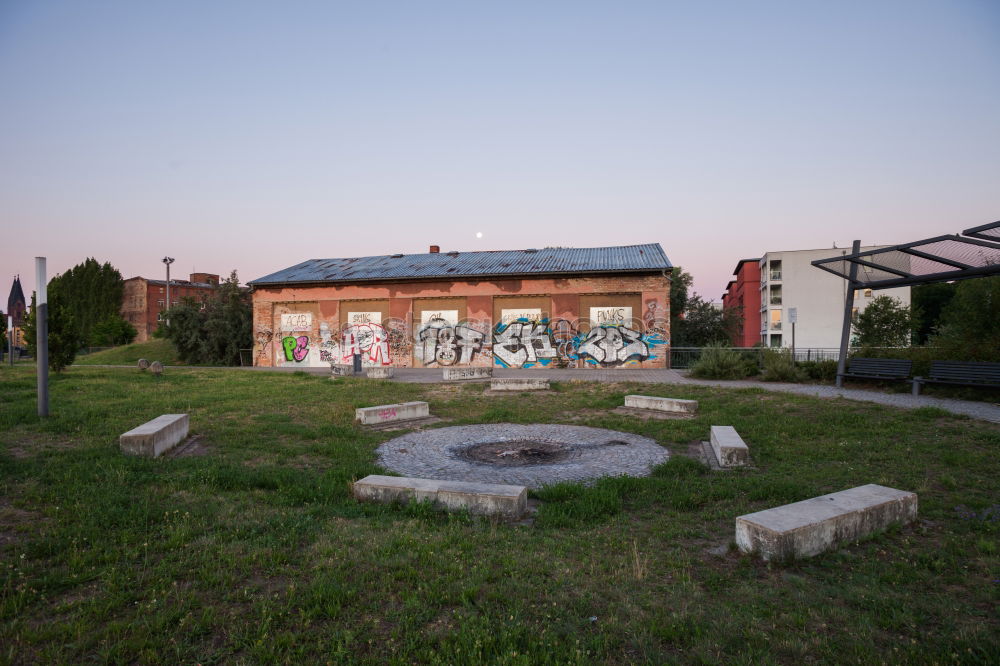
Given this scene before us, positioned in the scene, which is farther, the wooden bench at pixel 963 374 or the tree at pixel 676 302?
the tree at pixel 676 302

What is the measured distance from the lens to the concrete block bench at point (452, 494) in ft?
15.6

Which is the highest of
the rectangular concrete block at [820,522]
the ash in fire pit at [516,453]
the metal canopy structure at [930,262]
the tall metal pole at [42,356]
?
the metal canopy structure at [930,262]

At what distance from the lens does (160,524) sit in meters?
4.23

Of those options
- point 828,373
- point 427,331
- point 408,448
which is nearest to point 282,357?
point 427,331

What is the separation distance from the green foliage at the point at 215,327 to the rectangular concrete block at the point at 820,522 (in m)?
31.5

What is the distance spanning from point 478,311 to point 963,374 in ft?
61.3

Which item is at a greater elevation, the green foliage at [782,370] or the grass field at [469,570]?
the green foliage at [782,370]

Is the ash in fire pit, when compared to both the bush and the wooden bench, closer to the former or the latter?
the wooden bench

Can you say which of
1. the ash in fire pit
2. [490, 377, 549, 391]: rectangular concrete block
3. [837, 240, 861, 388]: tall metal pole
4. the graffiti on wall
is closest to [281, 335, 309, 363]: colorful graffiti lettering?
the graffiti on wall

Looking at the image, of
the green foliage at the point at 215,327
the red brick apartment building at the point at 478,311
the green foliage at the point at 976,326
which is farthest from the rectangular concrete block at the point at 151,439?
the green foliage at the point at 215,327

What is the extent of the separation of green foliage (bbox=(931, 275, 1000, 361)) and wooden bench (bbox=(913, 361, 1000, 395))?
0.73m

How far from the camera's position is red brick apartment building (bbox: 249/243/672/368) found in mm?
24125

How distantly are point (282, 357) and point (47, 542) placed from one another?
26.2m

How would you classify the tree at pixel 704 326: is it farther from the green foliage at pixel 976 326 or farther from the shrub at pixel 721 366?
the green foliage at pixel 976 326
